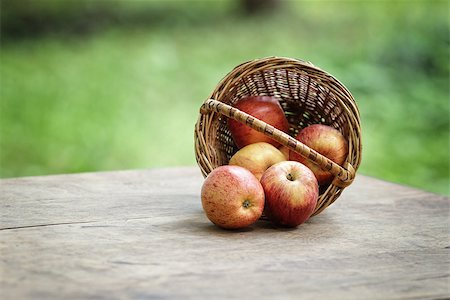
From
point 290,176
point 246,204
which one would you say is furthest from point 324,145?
point 246,204

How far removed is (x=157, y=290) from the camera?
106 cm

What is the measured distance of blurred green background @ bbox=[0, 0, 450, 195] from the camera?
13.1 feet

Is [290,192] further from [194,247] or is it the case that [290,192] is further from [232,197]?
[194,247]

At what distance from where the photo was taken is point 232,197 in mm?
1387

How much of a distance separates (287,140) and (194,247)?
30 centimetres

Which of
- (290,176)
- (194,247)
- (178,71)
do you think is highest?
(178,71)

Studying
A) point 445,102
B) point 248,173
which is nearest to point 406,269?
point 248,173

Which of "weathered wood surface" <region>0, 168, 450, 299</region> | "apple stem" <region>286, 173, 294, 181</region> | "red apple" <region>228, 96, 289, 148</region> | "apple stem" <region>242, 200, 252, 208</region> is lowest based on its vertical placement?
"weathered wood surface" <region>0, 168, 450, 299</region>

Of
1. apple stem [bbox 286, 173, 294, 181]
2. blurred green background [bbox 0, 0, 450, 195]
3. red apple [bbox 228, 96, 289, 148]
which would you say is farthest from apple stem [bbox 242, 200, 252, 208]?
blurred green background [bbox 0, 0, 450, 195]

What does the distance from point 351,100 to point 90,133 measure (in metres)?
2.84

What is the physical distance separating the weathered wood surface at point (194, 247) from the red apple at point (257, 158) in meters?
0.12

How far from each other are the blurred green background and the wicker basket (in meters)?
2.09

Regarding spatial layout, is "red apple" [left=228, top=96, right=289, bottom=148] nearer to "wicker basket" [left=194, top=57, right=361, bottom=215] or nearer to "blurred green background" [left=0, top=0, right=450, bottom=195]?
"wicker basket" [left=194, top=57, right=361, bottom=215]

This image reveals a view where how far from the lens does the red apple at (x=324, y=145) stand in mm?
1515
